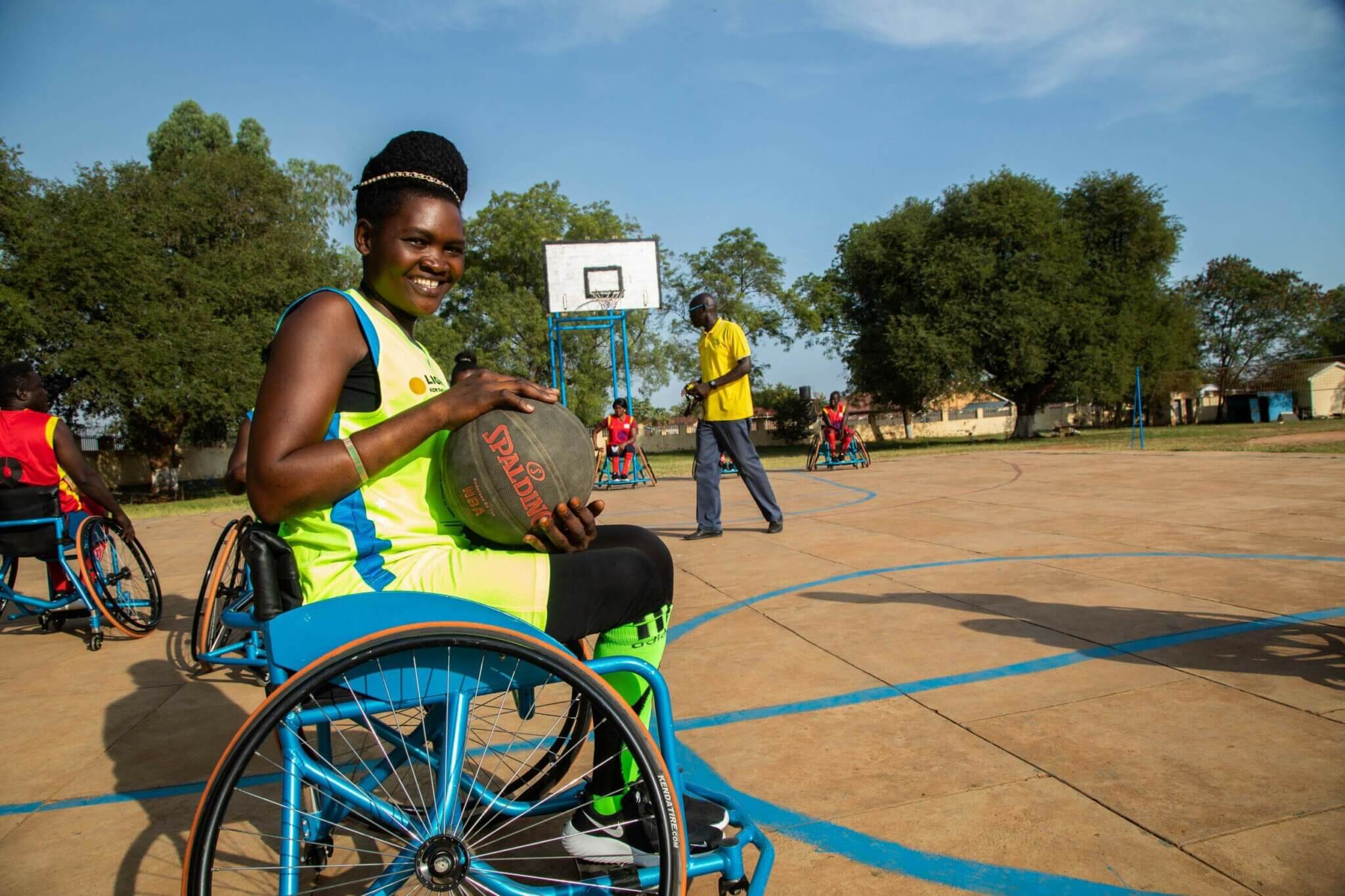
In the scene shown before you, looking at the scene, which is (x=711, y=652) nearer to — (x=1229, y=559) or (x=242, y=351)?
(x=1229, y=559)

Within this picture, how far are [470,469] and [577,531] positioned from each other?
0.27m

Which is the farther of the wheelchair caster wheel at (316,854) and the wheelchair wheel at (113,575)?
the wheelchair wheel at (113,575)

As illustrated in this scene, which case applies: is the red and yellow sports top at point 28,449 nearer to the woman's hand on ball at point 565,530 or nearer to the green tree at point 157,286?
the woman's hand on ball at point 565,530

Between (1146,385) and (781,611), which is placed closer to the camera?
(781,611)

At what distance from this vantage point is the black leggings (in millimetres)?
1834

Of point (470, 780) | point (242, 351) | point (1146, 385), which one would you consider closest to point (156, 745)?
point (470, 780)

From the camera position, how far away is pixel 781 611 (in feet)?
15.3

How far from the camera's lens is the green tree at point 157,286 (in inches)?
833

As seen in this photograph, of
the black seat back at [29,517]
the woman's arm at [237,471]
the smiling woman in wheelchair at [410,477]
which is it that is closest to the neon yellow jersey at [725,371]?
the woman's arm at [237,471]

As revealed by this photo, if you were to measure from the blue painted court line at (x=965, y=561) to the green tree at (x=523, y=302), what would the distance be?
37.4m

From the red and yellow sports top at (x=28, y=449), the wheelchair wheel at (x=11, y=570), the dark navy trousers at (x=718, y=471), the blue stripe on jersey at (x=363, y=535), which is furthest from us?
the dark navy trousers at (x=718, y=471)

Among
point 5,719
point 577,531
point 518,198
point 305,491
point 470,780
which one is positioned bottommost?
point 5,719

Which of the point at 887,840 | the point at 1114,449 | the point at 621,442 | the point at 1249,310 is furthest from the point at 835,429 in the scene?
the point at 1249,310

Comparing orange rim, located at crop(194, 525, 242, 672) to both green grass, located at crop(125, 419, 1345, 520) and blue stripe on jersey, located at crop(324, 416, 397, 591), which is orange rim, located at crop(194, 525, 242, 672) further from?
green grass, located at crop(125, 419, 1345, 520)
